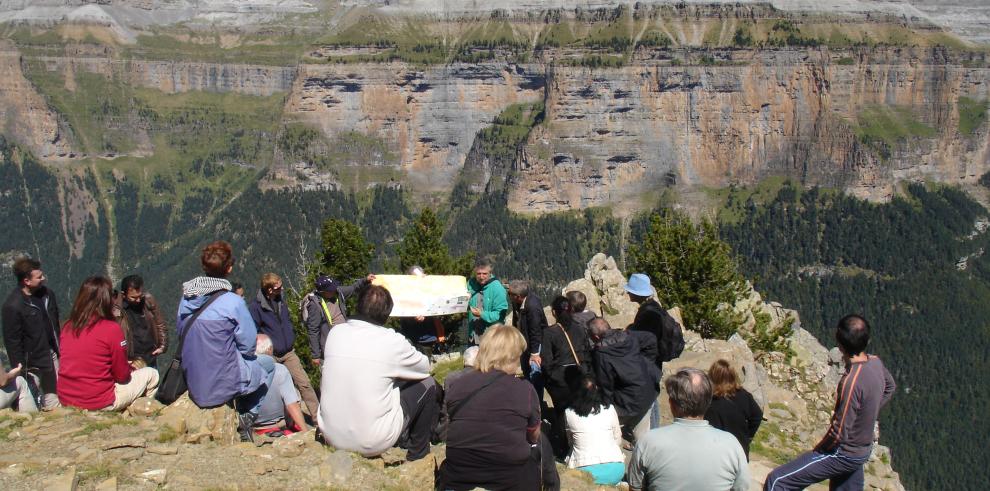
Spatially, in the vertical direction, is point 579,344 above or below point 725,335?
above

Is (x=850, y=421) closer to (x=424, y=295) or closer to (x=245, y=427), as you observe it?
(x=245, y=427)

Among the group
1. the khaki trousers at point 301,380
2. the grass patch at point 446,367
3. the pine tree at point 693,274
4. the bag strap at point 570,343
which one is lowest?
the pine tree at point 693,274

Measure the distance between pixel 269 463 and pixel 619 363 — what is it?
5.35 m

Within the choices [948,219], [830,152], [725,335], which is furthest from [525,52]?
[725,335]

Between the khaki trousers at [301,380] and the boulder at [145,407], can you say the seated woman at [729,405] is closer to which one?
the khaki trousers at [301,380]

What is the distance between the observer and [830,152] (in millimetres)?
156500

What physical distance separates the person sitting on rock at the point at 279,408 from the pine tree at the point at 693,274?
20.1m

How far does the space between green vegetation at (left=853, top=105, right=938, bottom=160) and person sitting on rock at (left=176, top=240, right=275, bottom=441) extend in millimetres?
160976

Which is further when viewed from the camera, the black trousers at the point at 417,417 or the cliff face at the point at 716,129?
the cliff face at the point at 716,129

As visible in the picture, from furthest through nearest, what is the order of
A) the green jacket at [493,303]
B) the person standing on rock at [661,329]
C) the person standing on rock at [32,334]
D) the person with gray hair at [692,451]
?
the green jacket at [493,303] < the person standing on rock at [661,329] < the person standing on rock at [32,334] < the person with gray hair at [692,451]

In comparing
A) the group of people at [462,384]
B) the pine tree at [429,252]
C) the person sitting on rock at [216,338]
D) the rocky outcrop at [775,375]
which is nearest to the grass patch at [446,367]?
the rocky outcrop at [775,375]

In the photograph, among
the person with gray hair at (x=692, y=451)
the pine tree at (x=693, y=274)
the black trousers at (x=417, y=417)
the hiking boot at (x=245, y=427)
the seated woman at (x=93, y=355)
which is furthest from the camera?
the pine tree at (x=693, y=274)

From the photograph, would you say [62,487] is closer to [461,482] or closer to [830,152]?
[461,482]

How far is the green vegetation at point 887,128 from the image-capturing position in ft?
526
